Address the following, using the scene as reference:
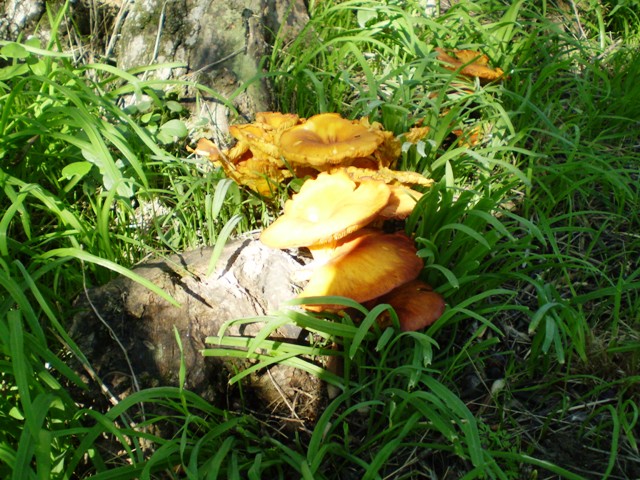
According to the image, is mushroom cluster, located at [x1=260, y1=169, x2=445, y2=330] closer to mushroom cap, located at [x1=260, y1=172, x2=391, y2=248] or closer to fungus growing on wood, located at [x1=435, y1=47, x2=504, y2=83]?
mushroom cap, located at [x1=260, y1=172, x2=391, y2=248]

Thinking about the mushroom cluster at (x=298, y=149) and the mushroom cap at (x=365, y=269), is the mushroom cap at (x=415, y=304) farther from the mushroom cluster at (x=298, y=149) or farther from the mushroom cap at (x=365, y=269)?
the mushroom cluster at (x=298, y=149)

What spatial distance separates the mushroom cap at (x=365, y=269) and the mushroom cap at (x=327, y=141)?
40 centimetres

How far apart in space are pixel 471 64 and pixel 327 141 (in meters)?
1.22

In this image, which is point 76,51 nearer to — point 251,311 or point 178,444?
point 251,311

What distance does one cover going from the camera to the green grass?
6.04ft

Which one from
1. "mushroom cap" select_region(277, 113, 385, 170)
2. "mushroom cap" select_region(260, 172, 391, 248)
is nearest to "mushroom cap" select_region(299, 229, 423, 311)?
"mushroom cap" select_region(260, 172, 391, 248)

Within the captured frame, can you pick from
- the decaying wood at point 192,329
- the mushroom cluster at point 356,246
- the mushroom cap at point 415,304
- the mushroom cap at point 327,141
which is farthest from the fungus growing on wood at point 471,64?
the decaying wood at point 192,329

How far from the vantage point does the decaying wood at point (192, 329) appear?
6.88 feet

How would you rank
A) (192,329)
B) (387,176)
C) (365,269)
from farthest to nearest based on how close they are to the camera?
(387,176) → (192,329) → (365,269)

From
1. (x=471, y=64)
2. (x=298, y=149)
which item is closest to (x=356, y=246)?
(x=298, y=149)

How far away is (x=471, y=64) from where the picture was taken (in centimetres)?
324

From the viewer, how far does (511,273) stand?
2.27 meters

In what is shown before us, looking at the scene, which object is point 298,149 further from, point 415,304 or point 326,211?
point 415,304

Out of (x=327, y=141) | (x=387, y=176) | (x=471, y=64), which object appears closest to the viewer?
(x=387, y=176)
